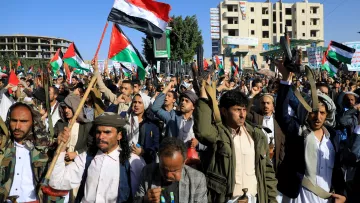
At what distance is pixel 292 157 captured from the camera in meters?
3.21

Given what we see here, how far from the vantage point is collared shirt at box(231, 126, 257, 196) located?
2812 millimetres

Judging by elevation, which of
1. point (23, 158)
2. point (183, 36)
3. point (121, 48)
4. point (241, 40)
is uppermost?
point (241, 40)

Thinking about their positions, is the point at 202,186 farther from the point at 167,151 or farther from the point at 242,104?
the point at 242,104

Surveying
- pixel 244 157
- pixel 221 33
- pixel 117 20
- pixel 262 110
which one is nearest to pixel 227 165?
pixel 244 157

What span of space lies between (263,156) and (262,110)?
218 cm

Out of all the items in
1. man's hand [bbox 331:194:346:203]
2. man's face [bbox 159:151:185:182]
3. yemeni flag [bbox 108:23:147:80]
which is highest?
yemeni flag [bbox 108:23:147:80]

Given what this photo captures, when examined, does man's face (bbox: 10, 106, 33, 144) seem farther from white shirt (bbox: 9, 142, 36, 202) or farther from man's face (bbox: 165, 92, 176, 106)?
man's face (bbox: 165, 92, 176, 106)

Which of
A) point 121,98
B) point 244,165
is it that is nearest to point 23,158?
point 244,165

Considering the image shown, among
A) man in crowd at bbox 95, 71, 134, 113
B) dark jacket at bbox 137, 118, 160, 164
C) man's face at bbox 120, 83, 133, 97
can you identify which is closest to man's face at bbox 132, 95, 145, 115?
dark jacket at bbox 137, 118, 160, 164

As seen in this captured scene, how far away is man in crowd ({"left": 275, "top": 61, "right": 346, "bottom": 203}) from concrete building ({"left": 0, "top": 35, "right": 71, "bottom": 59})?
114 metres

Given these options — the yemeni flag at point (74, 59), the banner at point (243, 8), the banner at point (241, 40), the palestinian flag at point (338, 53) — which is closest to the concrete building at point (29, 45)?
the banner at point (243, 8)

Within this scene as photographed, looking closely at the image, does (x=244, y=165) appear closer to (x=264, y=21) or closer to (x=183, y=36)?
(x=183, y=36)

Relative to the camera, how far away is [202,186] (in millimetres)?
2596

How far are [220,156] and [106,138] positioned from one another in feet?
3.12
